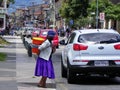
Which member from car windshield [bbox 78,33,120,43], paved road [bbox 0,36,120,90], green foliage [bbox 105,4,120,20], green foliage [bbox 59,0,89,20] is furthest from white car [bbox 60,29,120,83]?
green foliage [bbox 59,0,89,20]

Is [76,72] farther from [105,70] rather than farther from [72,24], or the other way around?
[72,24]

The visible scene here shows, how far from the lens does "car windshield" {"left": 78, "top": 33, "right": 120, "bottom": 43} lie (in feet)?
53.8

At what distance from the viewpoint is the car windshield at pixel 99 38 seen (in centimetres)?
1639

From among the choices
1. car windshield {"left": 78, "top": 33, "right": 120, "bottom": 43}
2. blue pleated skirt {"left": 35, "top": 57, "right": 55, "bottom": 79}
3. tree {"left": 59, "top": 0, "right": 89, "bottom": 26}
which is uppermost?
car windshield {"left": 78, "top": 33, "right": 120, "bottom": 43}

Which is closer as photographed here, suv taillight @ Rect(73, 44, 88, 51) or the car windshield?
suv taillight @ Rect(73, 44, 88, 51)

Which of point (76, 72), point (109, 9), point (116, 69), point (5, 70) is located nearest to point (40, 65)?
point (76, 72)

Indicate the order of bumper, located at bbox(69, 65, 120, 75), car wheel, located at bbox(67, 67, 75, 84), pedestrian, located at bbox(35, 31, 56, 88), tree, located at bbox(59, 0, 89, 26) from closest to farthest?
pedestrian, located at bbox(35, 31, 56, 88), bumper, located at bbox(69, 65, 120, 75), car wheel, located at bbox(67, 67, 75, 84), tree, located at bbox(59, 0, 89, 26)

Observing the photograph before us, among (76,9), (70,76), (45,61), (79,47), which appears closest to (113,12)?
(76,9)

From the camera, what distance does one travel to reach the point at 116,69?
53.0ft

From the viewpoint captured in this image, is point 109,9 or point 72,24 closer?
point 109,9

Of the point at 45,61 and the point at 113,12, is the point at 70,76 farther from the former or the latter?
the point at 113,12

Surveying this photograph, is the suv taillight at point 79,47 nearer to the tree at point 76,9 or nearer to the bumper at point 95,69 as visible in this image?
the bumper at point 95,69

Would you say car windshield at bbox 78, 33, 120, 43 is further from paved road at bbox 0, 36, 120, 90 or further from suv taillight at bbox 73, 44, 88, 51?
paved road at bbox 0, 36, 120, 90

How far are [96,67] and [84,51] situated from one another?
607 mm
